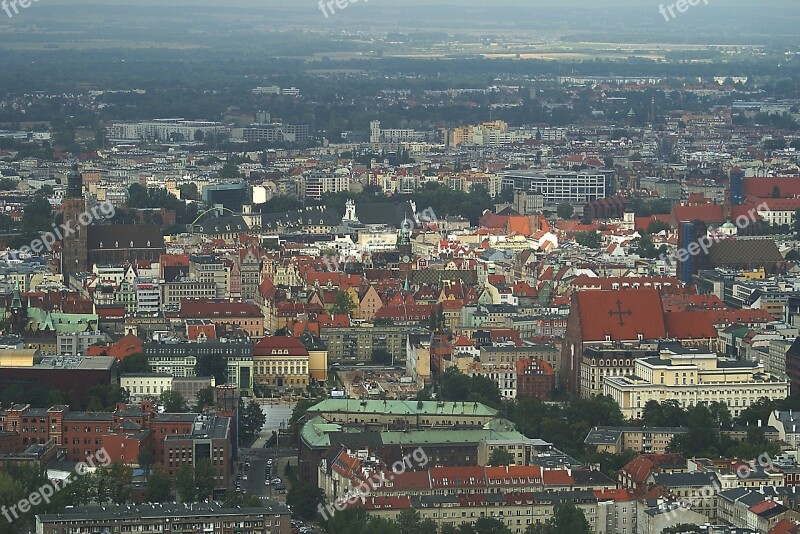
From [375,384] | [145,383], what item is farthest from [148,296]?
[145,383]

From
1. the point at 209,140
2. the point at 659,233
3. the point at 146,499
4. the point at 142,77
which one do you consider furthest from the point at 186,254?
the point at 142,77

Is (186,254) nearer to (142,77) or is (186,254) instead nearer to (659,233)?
(659,233)

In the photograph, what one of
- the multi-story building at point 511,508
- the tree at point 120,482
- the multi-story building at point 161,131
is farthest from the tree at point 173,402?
the multi-story building at point 161,131

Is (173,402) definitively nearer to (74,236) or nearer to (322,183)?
(74,236)

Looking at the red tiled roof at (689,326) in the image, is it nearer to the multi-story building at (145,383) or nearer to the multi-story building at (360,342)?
the multi-story building at (360,342)

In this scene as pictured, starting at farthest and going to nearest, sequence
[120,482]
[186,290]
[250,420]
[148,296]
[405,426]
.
A: 1. [186,290]
2. [148,296]
3. [250,420]
4. [405,426]
5. [120,482]

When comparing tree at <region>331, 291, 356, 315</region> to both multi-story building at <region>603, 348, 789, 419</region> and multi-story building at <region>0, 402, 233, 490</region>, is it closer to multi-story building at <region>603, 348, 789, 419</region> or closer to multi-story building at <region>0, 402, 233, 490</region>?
multi-story building at <region>603, 348, 789, 419</region>
